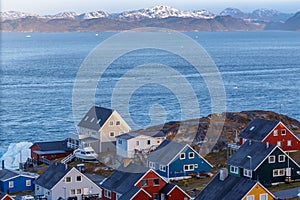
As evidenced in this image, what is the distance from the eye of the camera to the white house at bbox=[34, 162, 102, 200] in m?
42.2

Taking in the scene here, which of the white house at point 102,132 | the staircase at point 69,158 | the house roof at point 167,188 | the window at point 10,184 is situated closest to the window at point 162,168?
the house roof at point 167,188

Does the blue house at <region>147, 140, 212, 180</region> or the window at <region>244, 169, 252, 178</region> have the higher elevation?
the window at <region>244, 169, 252, 178</region>

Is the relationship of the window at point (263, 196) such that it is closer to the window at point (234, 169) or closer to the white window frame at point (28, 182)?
the window at point (234, 169)

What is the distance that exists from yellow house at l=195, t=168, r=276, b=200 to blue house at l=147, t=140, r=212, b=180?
1213cm

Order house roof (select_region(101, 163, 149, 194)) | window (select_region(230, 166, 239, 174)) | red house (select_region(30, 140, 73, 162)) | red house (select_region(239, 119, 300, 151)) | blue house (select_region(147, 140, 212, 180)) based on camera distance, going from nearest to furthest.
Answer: house roof (select_region(101, 163, 149, 194)) < window (select_region(230, 166, 239, 174)) < blue house (select_region(147, 140, 212, 180)) < red house (select_region(239, 119, 300, 151)) < red house (select_region(30, 140, 73, 162))

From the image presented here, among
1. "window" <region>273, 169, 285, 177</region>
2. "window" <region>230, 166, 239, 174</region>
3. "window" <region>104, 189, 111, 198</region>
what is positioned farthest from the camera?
"window" <region>230, 166, 239, 174</region>

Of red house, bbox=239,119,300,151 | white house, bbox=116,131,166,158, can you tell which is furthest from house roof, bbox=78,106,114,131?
red house, bbox=239,119,300,151

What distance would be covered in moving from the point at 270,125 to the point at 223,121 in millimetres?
15065

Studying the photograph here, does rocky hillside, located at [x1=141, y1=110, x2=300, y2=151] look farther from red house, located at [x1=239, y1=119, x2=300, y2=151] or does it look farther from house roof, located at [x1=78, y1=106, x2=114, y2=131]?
house roof, located at [x1=78, y1=106, x2=114, y2=131]

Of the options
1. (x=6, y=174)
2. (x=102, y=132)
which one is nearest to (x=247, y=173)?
(x=6, y=174)

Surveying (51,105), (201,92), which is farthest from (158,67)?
(51,105)

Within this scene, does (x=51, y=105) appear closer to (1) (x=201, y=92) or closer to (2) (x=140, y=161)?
(1) (x=201, y=92)

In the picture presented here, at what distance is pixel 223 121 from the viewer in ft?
214

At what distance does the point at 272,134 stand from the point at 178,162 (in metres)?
7.19
